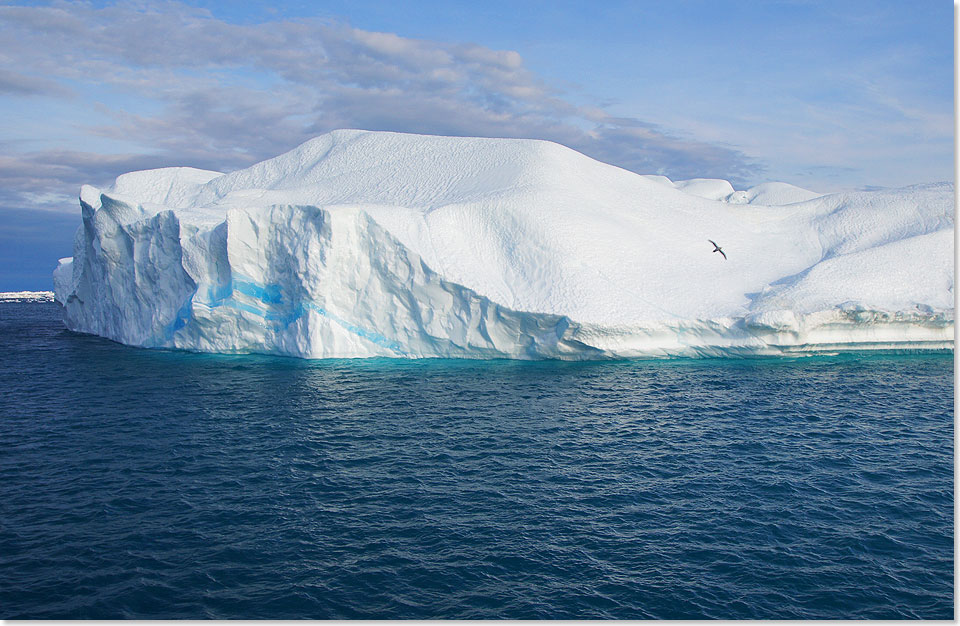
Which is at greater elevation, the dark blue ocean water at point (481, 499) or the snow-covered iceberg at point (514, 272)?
the snow-covered iceberg at point (514, 272)

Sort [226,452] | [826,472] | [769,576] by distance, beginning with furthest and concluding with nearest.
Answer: [226,452] → [826,472] → [769,576]

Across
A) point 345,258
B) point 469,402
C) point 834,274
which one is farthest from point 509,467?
point 834,274

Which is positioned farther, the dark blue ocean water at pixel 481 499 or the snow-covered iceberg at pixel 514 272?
the snow-covered iceberg at pixel 514 272

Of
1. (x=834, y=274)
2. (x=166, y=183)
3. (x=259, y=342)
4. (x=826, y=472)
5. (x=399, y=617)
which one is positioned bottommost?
(x=399, y=617)

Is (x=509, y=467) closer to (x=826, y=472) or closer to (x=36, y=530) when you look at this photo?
(x=826, y=472)
